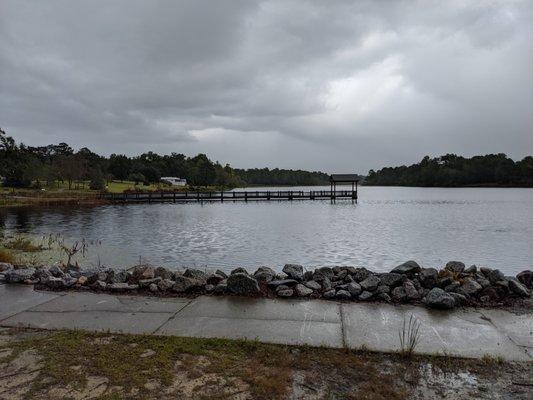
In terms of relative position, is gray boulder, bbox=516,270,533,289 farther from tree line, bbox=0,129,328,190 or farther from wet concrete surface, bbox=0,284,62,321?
tree line, bbox=0,129,328,190

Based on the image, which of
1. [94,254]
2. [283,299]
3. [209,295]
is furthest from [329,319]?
[94,254]

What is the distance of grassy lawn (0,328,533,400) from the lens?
3502 millimetres

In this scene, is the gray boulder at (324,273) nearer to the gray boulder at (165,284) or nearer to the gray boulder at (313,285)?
the gray boulder at (313,285)

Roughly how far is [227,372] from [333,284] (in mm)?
3701

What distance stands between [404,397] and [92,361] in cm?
296

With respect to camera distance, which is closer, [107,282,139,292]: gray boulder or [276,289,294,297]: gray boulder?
[276,289,294,297]: gray boulder

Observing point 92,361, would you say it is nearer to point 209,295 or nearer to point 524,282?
point 209,295

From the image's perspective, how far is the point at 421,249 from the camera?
1944 centimetres

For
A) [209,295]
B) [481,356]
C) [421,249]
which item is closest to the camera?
[481,356]

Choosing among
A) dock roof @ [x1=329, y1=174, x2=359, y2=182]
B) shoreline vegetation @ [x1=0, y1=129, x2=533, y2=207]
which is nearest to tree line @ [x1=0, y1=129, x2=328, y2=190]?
shoreline vegetation @ [x1=0, y1=129, x2=533, y2=207]

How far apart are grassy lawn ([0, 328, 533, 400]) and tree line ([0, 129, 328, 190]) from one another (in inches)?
3069

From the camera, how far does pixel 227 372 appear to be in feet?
12.7

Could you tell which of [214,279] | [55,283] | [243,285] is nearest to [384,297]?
[243,285]

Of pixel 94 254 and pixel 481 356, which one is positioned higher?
pixel 481 356
